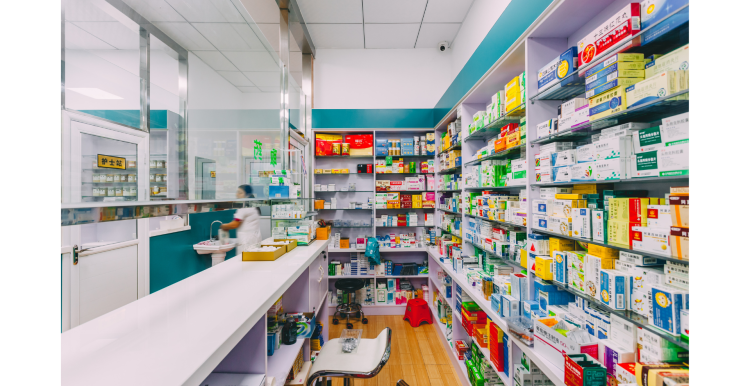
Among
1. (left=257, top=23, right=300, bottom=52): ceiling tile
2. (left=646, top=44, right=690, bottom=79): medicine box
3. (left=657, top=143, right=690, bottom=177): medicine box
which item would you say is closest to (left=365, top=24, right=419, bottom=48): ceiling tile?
(left=257, top=23, right=300, bottom=52): ceiling tile

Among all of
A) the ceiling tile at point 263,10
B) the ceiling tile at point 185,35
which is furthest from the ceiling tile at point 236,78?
the ceiling tile at point 263,10

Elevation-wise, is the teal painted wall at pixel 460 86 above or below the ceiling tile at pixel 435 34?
below

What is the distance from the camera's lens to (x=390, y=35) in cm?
458

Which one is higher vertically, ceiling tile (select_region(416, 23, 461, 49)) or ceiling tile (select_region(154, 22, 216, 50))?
ceiling tile (select_region(416, 23, 461, 49))

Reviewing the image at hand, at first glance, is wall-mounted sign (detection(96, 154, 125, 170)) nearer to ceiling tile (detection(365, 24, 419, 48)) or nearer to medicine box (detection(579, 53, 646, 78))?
medicine box (detection(579, 53, 646, 78))

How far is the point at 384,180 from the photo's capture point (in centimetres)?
489

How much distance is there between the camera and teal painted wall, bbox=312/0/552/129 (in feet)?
6.20

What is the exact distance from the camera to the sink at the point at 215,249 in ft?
15.2

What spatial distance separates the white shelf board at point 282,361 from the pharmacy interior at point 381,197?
0.02 meters

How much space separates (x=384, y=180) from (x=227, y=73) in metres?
2.96

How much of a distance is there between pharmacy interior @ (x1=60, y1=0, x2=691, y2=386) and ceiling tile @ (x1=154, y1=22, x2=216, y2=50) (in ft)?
0.07

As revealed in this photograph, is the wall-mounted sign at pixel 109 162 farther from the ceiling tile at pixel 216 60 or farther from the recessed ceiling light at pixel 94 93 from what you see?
the ceiling tile at pixel 216 60

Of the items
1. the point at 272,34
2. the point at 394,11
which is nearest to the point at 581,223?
the point at 394,11
